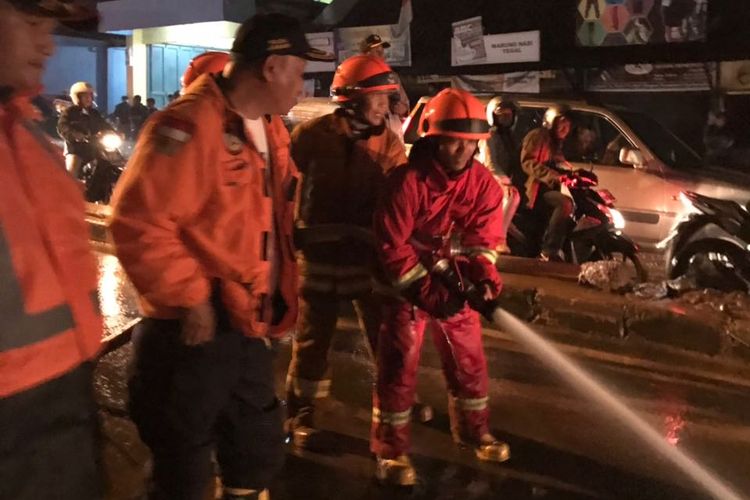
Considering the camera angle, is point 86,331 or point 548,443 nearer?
point 86,331

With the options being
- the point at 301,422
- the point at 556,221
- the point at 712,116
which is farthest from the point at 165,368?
the point at 712,116

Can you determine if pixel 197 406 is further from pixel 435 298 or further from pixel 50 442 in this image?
pixel 435 298

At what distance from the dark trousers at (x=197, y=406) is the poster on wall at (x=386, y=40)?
13.8 m

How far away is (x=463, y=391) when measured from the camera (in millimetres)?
3996

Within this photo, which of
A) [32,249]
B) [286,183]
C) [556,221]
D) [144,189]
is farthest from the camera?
[556,221]

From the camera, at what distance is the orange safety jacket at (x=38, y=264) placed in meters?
1.74

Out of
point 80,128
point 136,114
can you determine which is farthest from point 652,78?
point 136,114

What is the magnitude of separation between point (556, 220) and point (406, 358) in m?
4.50

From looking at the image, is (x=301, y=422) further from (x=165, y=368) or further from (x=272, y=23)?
(x=272, y=23)

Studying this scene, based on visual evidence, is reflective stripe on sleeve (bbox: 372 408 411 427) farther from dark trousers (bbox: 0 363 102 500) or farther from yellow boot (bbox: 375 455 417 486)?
dark trousers (bbox: 0 363 102 500)

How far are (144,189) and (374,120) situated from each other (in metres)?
1.89

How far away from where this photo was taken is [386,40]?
648 inches

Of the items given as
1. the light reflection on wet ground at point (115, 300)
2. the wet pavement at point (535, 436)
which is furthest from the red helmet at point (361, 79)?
the light reflection on wet ground at point (115, 300)

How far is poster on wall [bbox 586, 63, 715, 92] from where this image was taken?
13.6m
